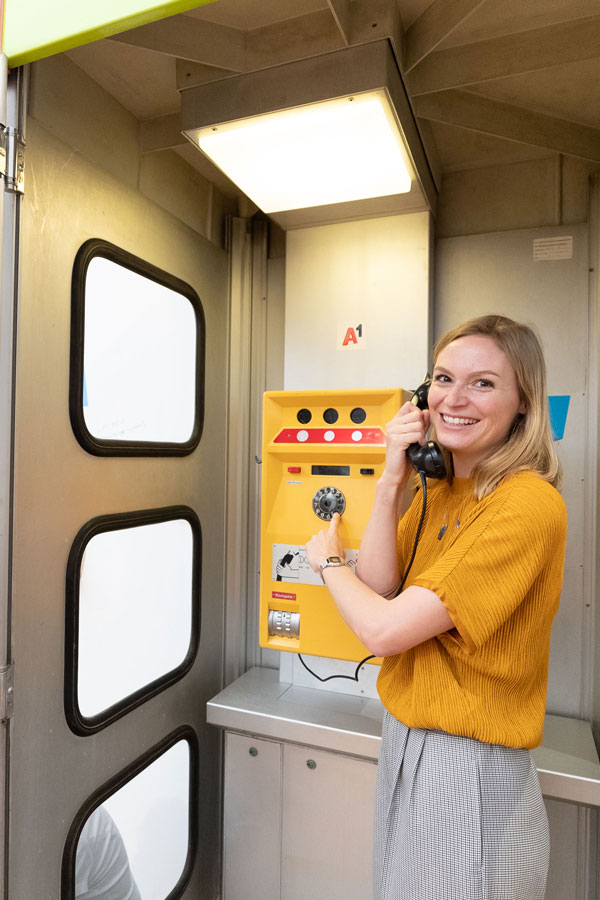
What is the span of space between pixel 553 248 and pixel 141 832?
2799 millimetres

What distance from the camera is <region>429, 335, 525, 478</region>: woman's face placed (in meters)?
1.28

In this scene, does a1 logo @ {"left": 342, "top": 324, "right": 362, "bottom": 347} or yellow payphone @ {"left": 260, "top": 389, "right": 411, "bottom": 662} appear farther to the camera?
a1 logo @ {"left": 342, "top": 324, "right": 362, "bottom": 347}

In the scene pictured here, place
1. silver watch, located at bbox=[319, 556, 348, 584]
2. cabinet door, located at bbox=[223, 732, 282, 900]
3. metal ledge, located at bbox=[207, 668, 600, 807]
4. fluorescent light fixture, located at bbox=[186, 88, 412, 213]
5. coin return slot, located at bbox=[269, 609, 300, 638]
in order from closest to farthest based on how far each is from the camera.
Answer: silver watch, located at bbox=[319, 556, 348, 584], fluorescent light fixture, located at bbox=[186, 88, 412, 213], metal ledge, located at bbox=[207, 668, 600, 807], coin return slot, located at bbox=[269, 609, 300, 638], cabinet door, located at bbox=[223, 732, 282, 900]

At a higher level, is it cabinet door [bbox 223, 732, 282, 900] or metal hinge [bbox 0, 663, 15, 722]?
metal hinge [bbox 0, 663, 15, 722]

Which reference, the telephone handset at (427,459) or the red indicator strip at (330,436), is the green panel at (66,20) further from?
the red indicator strip at (330,436)

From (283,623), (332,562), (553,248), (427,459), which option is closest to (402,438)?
(427,459)

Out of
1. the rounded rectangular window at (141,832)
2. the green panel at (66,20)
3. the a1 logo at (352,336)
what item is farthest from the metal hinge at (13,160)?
the rounded rectangular window at (141,832)

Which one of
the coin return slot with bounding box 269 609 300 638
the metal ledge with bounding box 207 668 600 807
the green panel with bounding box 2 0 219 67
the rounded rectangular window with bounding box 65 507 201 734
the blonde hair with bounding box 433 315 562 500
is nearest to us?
the green panel with bounding box 2 0 219 67

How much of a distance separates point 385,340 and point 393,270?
287mm

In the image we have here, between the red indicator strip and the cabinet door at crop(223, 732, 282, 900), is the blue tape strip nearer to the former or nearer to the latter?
the red indicator strip

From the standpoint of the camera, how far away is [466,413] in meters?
1.30

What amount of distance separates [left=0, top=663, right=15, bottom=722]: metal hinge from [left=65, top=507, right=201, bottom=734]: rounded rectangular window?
211 millimetres

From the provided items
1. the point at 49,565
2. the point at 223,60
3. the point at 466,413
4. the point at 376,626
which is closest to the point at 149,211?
the point at 223,60

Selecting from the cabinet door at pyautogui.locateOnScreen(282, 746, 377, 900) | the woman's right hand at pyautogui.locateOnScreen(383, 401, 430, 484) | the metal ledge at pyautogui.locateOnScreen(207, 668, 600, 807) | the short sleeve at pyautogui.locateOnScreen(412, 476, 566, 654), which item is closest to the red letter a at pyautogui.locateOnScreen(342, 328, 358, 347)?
the woman's right hand at pyautogui.locateOnScreen(383, 401, 430, 484)
